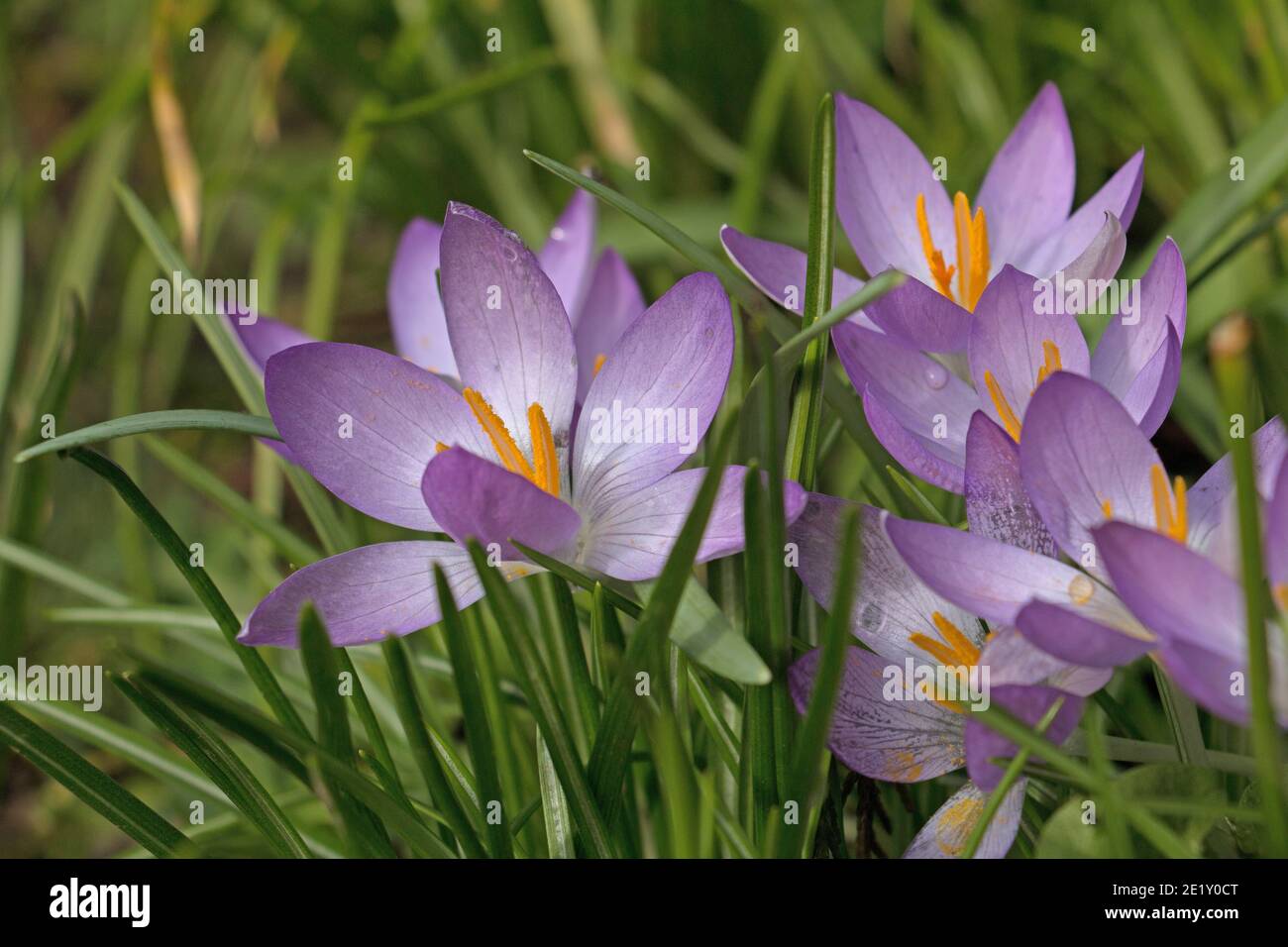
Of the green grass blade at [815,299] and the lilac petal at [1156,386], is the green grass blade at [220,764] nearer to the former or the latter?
the green grass blade at [815,299]

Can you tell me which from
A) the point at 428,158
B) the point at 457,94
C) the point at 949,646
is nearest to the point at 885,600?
the point at 949,646

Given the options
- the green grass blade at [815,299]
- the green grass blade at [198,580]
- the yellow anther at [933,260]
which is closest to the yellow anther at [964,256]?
the yellow anther at [933,260]

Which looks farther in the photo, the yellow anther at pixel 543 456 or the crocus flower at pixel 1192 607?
the yellow anther at pixel 543 456

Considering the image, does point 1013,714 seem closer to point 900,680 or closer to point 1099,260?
point 900,680

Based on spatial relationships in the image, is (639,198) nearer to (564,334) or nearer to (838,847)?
(564,334)

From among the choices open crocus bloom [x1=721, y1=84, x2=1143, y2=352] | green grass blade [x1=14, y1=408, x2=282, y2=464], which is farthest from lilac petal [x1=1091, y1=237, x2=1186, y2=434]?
green grass blade [x1=14, y1=408, x2=282, y2=464]

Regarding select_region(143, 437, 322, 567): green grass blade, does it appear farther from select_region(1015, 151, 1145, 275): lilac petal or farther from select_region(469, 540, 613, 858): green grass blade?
select_region(1015, 151, 1145, 275): lilac petal

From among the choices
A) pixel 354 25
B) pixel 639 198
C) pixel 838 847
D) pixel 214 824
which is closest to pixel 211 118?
pixel 354 25
